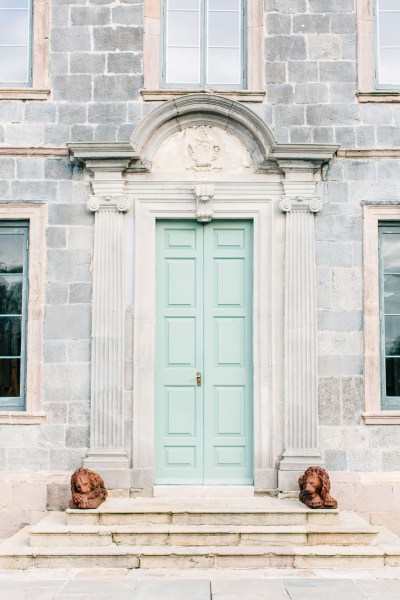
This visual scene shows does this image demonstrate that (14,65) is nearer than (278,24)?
No

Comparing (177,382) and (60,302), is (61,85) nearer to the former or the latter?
(60,302)

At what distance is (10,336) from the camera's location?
7.95m

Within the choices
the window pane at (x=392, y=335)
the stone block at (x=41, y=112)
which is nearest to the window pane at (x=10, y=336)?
the stone block at (x=41, y=112)

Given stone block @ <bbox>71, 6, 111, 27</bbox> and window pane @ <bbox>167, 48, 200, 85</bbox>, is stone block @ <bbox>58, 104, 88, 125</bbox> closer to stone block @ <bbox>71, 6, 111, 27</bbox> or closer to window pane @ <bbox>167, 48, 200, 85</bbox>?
stone block @ <bbox>71, 6, 111, 27</bbox>

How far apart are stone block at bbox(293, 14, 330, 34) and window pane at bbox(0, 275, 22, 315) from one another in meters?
3.90

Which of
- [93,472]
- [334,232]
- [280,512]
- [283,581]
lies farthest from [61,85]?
[283,581]

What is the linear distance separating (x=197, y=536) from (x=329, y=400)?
1.99m

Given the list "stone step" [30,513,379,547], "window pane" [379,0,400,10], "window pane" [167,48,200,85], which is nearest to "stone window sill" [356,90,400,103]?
"window pane" [379,0,400,10]

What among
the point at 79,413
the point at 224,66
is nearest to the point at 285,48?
the point at 224,66

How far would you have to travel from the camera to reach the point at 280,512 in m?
6.95

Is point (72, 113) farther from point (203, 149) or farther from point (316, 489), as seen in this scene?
point (316, 489)

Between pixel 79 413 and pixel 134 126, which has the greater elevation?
pixel 134 126

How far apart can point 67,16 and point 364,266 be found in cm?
403

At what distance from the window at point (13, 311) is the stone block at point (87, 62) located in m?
1.71
